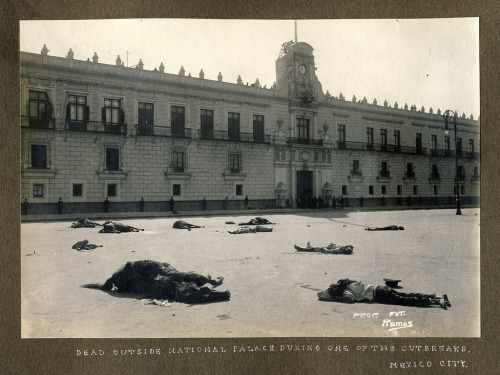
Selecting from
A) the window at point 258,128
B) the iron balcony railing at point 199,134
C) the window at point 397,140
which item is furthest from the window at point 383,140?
the window at point 258,128

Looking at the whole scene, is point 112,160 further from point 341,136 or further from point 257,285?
Answer: point 341,136

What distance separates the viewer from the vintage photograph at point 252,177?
4074 mm

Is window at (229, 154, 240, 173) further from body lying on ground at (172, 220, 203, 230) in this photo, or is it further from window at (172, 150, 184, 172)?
body lying on ground at (172, 220, 203, 230)

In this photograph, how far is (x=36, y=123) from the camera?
5.32 m

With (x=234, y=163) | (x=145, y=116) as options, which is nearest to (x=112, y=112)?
(x=145, y=116)

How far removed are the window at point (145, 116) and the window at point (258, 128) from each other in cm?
245

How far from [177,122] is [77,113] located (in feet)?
7.10

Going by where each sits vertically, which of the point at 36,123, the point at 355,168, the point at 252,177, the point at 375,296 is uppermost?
the point at 36,123

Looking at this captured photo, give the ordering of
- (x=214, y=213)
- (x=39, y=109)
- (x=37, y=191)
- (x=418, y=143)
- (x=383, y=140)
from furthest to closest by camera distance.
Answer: (x=214, y=213) → (x=418, y=143) → (x=383, y=140) → (x=39, y=109) → (x=37, y=191)

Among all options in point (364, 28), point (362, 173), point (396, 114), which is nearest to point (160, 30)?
point (364, 28)

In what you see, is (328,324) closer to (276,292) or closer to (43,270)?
(276,292)

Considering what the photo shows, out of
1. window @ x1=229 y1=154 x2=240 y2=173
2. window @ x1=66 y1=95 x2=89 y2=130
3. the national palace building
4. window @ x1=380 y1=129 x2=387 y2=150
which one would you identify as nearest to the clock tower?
the national palace building

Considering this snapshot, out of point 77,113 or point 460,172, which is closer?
point 460,172

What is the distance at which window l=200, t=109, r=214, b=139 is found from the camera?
317 inches
